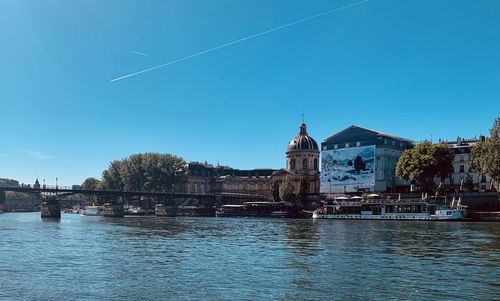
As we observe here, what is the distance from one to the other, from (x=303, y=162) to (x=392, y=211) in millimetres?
71057

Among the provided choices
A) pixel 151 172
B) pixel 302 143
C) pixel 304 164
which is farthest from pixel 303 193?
pixel 151 172

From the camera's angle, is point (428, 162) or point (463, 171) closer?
point (428, 162)

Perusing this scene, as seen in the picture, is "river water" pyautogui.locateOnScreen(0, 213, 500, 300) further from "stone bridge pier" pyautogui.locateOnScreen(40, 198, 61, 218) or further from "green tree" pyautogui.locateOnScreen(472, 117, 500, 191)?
"stone bridge pier" pyautogui.locateOnScreen(40, 198, 61, 218)

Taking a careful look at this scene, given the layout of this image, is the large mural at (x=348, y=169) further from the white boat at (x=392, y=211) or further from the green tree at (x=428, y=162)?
the green tree at (x=428, y=162)

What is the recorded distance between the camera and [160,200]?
19638 cm

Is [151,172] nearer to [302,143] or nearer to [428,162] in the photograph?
[302,143]

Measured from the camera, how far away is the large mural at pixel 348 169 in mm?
141500

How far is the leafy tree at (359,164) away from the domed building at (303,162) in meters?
31.9

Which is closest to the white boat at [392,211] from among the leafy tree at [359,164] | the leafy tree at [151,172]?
the leafy tree at [359,164]

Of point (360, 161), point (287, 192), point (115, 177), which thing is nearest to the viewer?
point (360, 161)

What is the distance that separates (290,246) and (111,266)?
1689 centimetres

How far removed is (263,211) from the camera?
144 metres

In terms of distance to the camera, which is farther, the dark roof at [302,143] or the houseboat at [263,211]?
the dark roof at [302,143]

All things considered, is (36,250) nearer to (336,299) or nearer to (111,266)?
(111,266)
